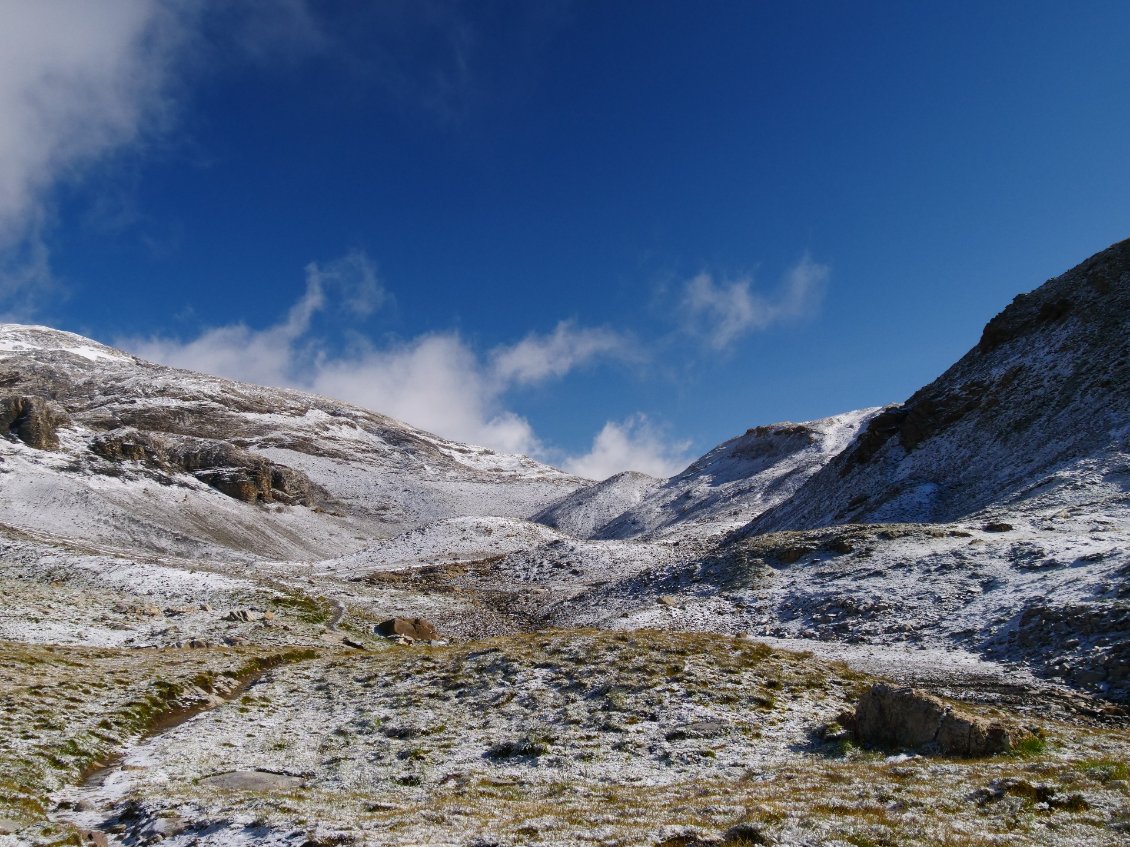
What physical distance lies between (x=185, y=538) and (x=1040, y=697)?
306ft

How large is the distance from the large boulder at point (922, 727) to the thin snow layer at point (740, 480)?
7038 cm

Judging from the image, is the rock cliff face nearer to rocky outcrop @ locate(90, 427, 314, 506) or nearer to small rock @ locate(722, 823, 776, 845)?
small rock @ locate(722, 823, 776, 845)

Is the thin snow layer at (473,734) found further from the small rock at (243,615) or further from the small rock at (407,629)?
the small rock at (407,629)

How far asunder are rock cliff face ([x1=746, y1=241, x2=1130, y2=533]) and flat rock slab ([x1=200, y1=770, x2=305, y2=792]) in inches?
1620

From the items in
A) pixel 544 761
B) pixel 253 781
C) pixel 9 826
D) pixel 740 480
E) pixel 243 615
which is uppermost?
pixel 740 480

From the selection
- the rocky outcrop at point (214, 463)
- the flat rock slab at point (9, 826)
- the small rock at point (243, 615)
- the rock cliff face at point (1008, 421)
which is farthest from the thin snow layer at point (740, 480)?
the flat rock slab at point (9, 826)

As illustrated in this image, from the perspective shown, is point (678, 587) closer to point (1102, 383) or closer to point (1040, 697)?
point (1040, 697)

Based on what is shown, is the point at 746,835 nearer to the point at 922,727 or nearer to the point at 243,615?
the point at 922,727

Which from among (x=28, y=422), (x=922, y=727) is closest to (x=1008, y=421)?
(x=922, y=727)

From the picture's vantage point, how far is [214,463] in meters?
127

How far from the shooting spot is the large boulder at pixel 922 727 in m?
13.9

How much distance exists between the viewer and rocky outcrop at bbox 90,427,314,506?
111438mm

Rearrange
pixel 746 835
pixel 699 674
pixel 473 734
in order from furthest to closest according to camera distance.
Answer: pixel 699 674 → pixel 473 734 → pixel 746 835

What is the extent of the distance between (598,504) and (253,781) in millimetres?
128484
